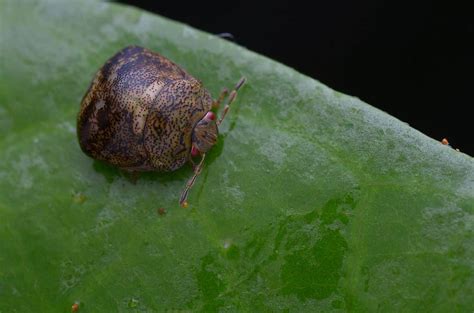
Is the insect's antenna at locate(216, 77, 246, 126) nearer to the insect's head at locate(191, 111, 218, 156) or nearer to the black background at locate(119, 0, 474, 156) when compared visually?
the insect's head at locate(191, 111, 218, 156)

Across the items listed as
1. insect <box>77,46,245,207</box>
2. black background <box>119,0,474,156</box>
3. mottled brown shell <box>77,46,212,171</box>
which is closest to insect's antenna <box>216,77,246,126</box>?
insect <box>77,46,245,207</box>

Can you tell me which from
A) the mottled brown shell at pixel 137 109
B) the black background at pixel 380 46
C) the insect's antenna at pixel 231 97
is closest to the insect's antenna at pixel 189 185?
the mottled brown shell at pixel 137 109

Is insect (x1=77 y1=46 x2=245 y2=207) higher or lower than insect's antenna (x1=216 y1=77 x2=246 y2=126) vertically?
lower

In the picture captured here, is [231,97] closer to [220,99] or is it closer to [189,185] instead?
[220,99]

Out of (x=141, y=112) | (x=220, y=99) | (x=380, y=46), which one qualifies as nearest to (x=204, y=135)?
(x=220, y=99)

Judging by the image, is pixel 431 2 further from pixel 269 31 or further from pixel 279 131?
pixel 279 131

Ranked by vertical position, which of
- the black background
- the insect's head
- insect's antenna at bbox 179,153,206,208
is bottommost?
insect's antenna at bbox 179,153,206,208

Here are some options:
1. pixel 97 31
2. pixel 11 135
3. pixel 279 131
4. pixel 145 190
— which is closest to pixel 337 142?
pixel 279 131

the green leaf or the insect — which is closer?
the green leaf

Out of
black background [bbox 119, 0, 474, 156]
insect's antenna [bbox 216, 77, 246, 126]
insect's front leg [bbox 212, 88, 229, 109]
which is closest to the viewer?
insect's antenna [bbox 216, 77, 246, 126]
